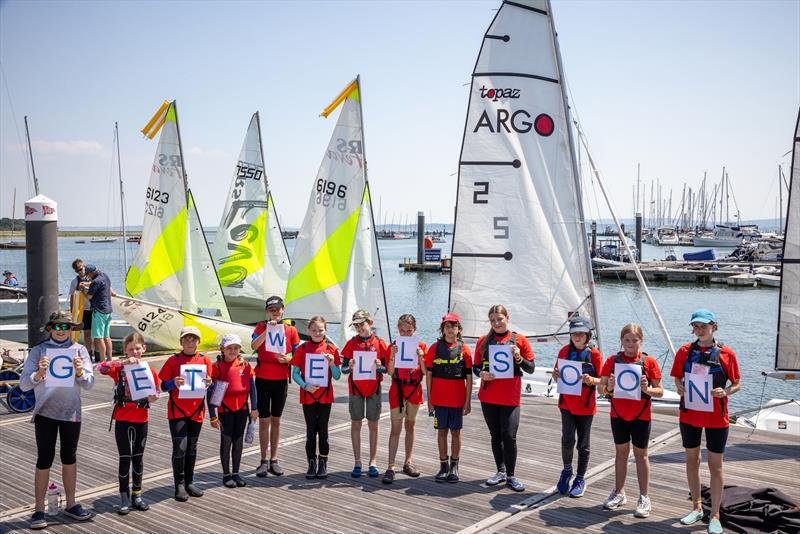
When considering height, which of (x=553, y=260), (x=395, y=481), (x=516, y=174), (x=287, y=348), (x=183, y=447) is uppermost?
(x=516, y=174)

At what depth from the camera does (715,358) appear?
221 inches

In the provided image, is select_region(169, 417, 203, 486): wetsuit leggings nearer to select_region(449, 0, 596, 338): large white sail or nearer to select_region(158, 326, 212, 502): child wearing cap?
select_region(158, 326, 212, 502): child wearing cap

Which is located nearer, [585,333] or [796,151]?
→ [585,333]

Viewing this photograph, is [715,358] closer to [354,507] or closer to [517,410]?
[517,410]

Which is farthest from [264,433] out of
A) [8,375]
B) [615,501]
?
[8,375]

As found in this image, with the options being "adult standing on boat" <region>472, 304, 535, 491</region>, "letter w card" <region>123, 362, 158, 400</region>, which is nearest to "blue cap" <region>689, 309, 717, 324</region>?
"adult standing on boat" <region>472, 304, 535, 491</region>

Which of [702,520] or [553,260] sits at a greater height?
[553,260]

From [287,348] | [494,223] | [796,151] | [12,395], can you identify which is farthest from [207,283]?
[796,151]

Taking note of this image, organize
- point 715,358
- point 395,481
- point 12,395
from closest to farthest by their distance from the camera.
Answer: point 715,358, point 395,481, point 12,395

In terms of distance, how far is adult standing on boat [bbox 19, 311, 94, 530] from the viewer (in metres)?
5.57

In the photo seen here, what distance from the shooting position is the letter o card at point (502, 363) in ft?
21.6

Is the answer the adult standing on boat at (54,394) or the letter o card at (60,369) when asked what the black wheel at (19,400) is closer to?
the adult standing on boat at (54,394)

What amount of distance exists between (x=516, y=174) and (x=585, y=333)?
4.17 m

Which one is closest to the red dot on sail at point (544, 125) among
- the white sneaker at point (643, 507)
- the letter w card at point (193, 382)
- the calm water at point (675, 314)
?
the calm water at point (675, 314)
